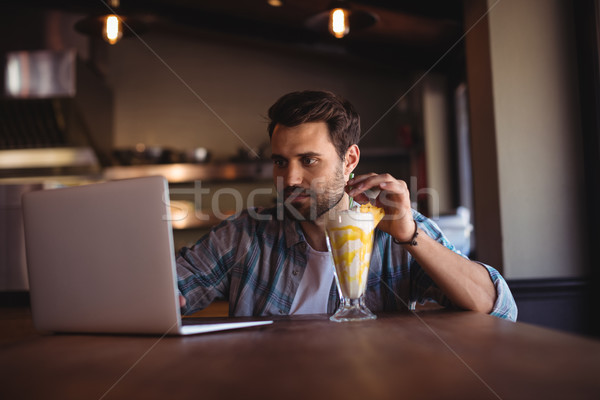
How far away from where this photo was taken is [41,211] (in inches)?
35.5

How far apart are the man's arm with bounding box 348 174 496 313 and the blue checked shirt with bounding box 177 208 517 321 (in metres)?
0.10

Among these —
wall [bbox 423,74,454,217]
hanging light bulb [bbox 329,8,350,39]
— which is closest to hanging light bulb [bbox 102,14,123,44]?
hanging light bulb [bbox 329,8,350,39]

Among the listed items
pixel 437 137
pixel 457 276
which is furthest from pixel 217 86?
pixel 457 276

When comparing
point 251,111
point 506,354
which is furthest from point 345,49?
point 506,354

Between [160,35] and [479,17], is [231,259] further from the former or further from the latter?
[160,35]

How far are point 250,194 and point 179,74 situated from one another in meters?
1.67

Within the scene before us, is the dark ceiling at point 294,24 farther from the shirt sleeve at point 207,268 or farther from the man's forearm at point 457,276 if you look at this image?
the man's forearm at point 457,276

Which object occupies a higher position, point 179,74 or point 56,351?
point 179,74

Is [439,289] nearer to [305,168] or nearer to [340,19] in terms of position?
[305,168]

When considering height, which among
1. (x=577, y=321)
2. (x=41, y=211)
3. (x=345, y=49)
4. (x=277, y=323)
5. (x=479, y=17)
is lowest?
(x=577, y=321)

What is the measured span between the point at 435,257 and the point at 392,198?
0.59 feet

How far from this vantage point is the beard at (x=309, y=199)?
4.85ft

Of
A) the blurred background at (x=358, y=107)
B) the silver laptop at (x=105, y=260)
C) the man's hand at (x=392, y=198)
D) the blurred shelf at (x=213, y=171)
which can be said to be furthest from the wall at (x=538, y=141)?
the blurred shelf at (x=213, y=171)

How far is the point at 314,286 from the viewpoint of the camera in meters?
1.36
